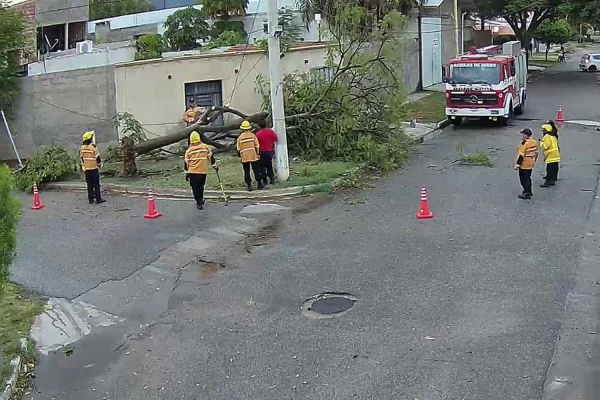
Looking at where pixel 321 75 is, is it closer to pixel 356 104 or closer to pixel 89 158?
pixel 356 104

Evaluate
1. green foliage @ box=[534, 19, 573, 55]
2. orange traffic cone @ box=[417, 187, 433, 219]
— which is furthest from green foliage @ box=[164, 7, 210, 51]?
green foliage @ box=[534, 19, 573, 55]

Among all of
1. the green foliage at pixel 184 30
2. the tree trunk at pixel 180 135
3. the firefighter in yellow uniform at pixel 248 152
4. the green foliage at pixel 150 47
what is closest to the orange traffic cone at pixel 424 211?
the firefighter in yellow uniform at pixel 248 152

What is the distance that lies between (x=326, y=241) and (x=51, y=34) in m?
31.0

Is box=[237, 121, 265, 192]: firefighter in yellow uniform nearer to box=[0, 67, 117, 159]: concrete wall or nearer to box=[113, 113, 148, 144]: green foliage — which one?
box=[113, 113, 148, 144]: green foliage

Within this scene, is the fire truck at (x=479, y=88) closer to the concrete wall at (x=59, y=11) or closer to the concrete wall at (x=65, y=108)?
the concrete wall at (x=65, y=108)

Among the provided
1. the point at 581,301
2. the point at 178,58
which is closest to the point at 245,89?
the point at 178,58

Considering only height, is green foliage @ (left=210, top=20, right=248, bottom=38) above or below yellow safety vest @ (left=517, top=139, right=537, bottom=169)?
above

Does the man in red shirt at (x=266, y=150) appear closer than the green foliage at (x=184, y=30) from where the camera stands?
Yes

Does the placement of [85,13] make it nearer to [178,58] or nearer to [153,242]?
[178,58]

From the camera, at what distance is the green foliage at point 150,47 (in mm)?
32562

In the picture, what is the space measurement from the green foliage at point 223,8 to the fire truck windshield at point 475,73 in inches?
675

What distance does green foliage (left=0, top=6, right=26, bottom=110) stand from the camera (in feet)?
74.2

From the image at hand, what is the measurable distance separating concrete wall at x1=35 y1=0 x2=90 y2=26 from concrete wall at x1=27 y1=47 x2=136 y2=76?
3.70 m

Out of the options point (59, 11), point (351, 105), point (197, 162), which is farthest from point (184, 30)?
point (197, 162)
